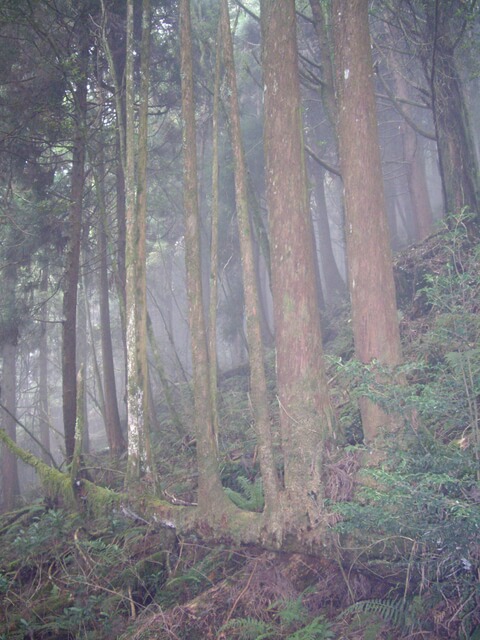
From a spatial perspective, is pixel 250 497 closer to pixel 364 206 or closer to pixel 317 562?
pixel 317 562

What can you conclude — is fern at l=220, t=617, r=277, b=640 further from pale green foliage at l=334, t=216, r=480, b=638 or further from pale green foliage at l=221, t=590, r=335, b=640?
pale green foliage at l=334, t=216, r=480, b=638

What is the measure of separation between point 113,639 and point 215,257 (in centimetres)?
551

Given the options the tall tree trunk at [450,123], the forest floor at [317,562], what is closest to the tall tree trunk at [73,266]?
the forest floor at [317,562]

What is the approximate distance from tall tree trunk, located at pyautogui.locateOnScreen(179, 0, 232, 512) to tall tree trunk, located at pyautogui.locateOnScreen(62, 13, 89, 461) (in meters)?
3.37

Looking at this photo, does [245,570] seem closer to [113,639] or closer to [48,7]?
[113,639]

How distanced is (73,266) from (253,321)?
16.1 ft

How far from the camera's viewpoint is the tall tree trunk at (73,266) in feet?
32.0

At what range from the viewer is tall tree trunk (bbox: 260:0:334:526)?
6.01 m

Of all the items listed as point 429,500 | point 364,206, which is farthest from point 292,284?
point 429,500

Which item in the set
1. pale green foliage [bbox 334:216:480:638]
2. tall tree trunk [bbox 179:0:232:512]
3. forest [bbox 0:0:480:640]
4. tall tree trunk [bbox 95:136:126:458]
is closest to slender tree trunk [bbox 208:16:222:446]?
forest [bbox 0:0:480:640]

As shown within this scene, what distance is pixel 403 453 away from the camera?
4711mm

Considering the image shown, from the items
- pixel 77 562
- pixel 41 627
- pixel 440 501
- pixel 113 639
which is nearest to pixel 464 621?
pixel 440 501

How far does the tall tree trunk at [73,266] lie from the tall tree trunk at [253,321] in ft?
12.8

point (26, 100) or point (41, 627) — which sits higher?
point (26, 100)
